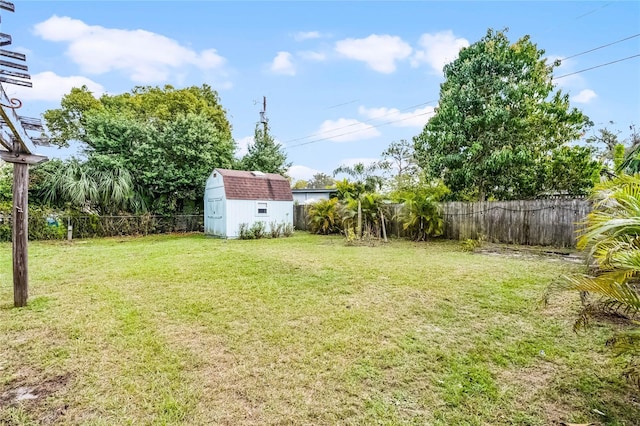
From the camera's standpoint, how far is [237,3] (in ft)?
24.0

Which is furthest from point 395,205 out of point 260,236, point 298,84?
point 298,84

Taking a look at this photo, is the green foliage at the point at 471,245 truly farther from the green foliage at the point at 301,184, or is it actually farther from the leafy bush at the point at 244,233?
the green foliage at the point at 301,184

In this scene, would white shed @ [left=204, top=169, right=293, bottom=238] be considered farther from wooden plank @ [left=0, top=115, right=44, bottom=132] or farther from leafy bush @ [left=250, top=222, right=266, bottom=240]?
wooden plank @ [left=0, top=115, right=44, bottom=132]

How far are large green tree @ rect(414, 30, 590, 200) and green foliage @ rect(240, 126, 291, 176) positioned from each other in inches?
316

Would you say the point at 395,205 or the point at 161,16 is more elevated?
the point at 161,16

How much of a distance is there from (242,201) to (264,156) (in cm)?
466

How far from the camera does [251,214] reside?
38.9 feet

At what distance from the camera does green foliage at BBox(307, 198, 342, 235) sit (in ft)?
40.0

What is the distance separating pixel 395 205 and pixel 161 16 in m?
8.43

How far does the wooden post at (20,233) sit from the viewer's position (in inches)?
143

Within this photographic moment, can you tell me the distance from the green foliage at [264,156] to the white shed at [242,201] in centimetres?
265

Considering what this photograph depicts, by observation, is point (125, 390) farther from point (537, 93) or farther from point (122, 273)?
point (537, 93)

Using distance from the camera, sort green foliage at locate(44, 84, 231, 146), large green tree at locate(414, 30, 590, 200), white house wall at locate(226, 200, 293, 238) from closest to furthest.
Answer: large green tree at locate(414, 30, 590, 200)
white house wall at locate(226, 200, 293, 238)
green foliage at locate(44, 84, 231, 146)

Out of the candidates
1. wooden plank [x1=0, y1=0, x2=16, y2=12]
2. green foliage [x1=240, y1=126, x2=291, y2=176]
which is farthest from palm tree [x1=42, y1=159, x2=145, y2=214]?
wooden plank [x1=0, y1=0, x2=16, y2=12]
